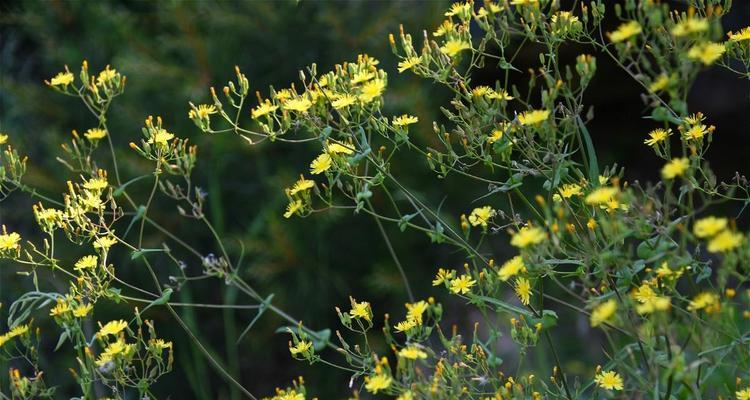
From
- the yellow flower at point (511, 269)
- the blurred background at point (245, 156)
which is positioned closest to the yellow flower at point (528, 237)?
the yellow flower at point (511, 269)

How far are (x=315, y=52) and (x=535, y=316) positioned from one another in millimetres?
2329

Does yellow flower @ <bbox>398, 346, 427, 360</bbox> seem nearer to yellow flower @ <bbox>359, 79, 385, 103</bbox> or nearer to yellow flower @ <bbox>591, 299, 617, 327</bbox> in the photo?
yellow flower @ <bbox>591, 299, 617, 327</bbox>

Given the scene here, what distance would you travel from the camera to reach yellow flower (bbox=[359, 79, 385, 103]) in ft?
5.24

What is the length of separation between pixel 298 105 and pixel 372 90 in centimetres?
15

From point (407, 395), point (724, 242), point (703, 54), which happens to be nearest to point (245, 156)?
point (407, 395)

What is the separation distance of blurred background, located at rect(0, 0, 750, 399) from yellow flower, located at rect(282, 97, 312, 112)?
5.70ft

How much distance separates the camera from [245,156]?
3799 millimetres

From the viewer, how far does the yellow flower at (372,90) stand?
1.60 metres

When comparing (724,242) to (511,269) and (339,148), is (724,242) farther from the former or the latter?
(339,148)

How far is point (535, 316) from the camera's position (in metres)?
1.67

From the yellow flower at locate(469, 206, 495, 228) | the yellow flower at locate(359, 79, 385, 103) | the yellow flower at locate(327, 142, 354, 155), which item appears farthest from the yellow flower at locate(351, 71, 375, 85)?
the yellow flower at locate(469, 206, 495, 228)

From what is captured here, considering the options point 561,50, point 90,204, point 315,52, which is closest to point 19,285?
point 315,52

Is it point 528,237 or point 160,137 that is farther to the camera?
point 160,137

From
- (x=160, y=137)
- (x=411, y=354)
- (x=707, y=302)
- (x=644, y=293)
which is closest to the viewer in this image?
(x=707, y=302)
